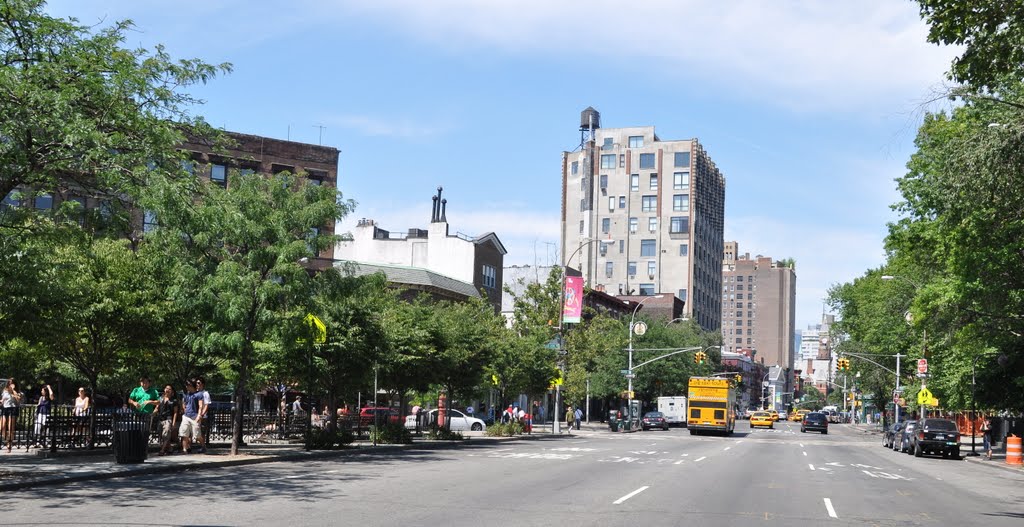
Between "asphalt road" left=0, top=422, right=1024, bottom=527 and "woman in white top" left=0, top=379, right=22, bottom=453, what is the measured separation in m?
6.64

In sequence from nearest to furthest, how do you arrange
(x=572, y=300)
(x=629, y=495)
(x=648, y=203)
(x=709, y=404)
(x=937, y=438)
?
(x=629, y=495)
(x=937, y=438)
(x=572, y=300)
(x=709, y=404)
(x=648, y=203)

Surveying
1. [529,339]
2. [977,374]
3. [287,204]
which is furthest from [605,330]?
[287,204]

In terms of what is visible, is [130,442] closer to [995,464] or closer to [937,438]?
[995,464]

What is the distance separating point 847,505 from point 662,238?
388 feet

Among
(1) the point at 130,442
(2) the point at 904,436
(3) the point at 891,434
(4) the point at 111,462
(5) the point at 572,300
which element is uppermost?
(5) the point at 572,300

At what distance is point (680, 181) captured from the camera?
133m

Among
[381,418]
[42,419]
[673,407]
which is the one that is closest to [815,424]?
[673,407]

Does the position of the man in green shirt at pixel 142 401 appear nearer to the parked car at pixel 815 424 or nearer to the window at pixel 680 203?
the parked car at pixel 815 424

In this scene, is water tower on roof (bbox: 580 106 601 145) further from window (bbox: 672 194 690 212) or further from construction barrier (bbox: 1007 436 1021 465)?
construction barrier (bbox: 1007 436 1021 465)

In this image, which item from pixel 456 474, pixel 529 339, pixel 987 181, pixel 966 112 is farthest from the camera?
pixel 529 339

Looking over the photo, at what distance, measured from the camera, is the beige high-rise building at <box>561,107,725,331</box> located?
133000mm

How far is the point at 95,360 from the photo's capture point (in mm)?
26734

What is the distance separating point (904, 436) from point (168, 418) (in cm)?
3351

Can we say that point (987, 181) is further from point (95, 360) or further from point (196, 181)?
point (95, 360)
